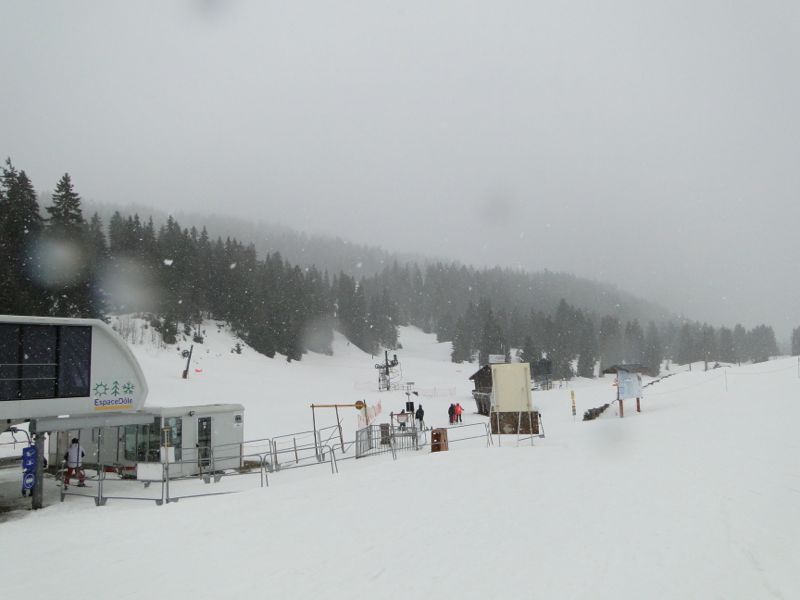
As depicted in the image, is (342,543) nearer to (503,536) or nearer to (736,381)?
(503,536)

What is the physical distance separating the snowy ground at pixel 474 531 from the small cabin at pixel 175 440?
369cm

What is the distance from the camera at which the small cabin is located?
18344 millimetres

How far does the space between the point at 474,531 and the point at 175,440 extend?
43.4ft

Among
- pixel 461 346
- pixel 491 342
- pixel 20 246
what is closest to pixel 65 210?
pixel 20 246

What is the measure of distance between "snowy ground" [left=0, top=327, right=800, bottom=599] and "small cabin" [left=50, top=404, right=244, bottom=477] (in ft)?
12.1

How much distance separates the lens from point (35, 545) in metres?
9.25

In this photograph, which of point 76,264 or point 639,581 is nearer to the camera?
point 639,581

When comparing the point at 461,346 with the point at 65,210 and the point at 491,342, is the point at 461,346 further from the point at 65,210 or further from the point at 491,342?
the point at 65,210

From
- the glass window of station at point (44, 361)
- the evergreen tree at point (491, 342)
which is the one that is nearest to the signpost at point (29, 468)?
the glass window of station at point (44, 361)

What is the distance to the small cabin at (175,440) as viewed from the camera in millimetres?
18344

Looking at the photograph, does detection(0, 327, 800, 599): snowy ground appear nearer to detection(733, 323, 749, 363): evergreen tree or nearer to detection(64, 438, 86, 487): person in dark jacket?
detection(64, 438, 86, 487): person in dark jacket

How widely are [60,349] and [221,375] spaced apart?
38841mm

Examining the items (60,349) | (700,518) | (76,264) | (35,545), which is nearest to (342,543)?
(35,545)

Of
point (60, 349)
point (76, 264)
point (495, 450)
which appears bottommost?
point (495, 450)
